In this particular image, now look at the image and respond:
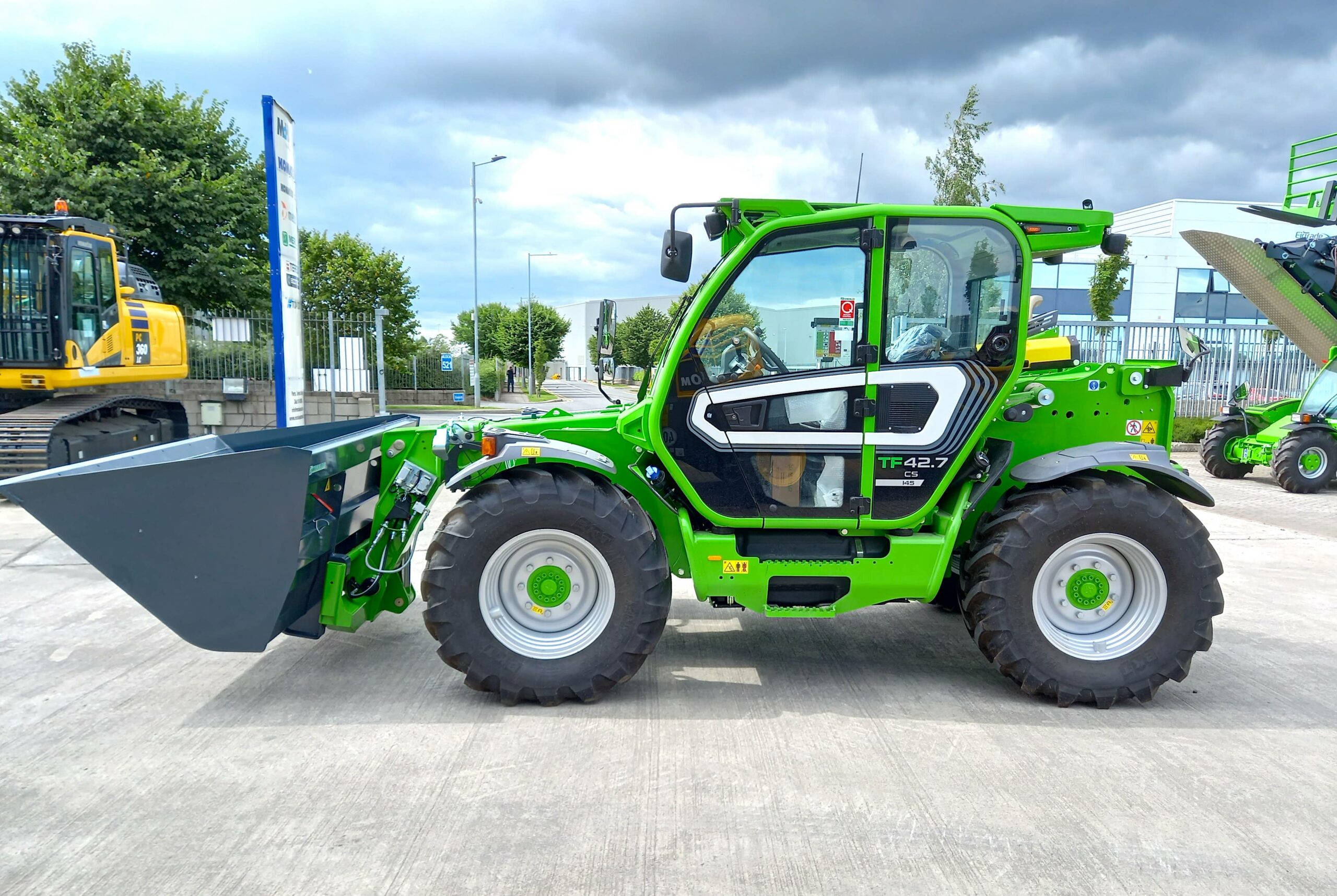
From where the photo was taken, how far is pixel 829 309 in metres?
4.20

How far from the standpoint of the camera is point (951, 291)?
4234 millimetres

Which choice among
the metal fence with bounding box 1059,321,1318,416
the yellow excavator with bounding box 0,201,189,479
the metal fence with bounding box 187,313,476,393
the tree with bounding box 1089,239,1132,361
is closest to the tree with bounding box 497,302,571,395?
the metal fence with bounding box 187,313,476,393

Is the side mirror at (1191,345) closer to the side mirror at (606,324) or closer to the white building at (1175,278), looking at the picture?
the side mirror at (606,324)

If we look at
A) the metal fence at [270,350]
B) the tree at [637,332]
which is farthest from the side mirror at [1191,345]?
the tree at [637,332]

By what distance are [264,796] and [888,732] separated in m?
2.61

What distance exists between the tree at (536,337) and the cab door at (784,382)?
38761 mm

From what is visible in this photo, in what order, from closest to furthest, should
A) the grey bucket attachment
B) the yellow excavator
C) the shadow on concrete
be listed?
the grey bucket attachment
the shadow on concrete
the yellow excavator

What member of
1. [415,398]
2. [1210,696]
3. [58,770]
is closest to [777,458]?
[1210,696]

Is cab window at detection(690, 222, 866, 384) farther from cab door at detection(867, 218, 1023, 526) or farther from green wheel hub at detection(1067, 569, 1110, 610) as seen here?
green wheel hub at detection(1067, 569, 1110, 610)

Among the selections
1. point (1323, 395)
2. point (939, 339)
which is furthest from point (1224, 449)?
point (939, 339)

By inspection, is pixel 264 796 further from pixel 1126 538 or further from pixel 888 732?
pixel 1126 538

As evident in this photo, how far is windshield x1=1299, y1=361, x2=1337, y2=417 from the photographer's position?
1202 cm

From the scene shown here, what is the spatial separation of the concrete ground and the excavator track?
5.65 m

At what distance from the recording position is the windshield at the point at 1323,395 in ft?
39.4
